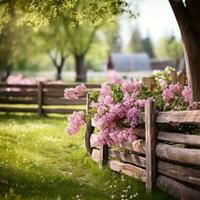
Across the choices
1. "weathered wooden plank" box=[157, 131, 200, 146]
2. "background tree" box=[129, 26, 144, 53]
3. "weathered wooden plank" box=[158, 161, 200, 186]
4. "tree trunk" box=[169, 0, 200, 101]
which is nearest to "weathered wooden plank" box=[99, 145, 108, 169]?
"tree trunk" box=[169, 0, 200, 101]

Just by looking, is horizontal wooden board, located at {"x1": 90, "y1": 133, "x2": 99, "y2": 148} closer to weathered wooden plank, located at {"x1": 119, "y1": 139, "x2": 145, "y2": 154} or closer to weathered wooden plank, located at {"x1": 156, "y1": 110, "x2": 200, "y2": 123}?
weathered wooden plank, located at {"x1": 119, "y1": 139, "x2": 145, "y2": 154}

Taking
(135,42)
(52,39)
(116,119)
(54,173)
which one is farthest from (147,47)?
(116,119)

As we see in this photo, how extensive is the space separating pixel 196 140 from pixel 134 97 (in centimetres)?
269

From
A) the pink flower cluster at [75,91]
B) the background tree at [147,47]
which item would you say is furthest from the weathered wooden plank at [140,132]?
the background tree at [147,47]

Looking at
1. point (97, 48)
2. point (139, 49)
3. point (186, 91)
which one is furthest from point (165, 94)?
point (139, 49)

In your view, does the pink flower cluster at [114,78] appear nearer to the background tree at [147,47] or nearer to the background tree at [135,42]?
the background tree at [135,42]

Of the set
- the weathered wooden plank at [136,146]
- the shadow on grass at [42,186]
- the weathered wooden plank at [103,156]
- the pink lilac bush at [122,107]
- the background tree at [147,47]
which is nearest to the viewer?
the shadow on grass at [42,186]

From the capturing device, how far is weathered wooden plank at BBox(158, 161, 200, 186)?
7.79 meters

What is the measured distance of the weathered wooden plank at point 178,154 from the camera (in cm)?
770

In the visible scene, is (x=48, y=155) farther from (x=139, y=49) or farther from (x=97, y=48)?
(x=139, y=49)

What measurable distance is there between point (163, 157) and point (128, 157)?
1323 millimetres

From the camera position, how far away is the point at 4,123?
1895 centimetres

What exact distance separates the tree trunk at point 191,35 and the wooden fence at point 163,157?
192cm

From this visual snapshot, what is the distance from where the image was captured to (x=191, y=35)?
35.4ft
